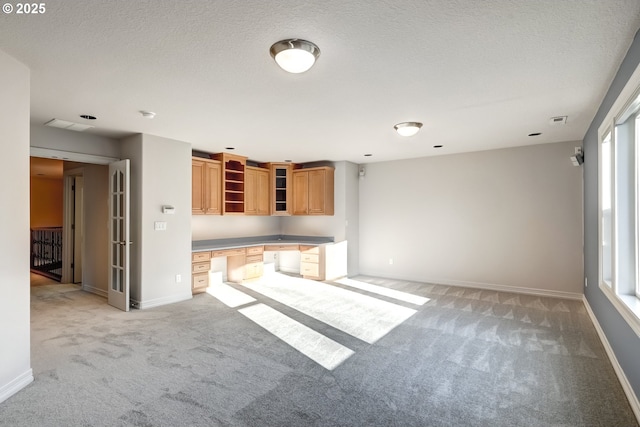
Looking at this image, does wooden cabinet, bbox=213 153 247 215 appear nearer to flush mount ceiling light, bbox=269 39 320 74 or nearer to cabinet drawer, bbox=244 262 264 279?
cabinet drawer, bbox=244 262 264 279

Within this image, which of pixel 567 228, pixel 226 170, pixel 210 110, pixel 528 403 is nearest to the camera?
pixel 528 403

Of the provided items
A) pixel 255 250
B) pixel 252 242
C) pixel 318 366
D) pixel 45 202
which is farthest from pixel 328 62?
pixel 45 202

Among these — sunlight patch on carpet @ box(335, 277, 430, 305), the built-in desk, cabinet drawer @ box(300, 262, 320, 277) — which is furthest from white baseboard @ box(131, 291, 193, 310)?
sunlight patch on carpet @ box(335, 277, 430, 305)

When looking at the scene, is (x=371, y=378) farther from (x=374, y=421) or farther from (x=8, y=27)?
(x=8, y=27)

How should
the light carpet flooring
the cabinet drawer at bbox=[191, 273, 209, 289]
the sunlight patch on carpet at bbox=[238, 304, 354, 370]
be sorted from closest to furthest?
the light carpet flooring
the sunlight patch on carpet at bbox=[238, 304, 354, 370]
the cabinet drawer at bbox=[191, 273, 209, 289]

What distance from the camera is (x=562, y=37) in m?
2.20

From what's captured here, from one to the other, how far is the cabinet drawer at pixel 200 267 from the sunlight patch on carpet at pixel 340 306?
0.87 meters

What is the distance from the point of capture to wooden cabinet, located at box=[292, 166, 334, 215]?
22.9 feet

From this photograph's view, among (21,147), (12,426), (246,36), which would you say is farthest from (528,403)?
(21,147)

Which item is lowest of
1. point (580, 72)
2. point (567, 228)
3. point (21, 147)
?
point (567, 228)

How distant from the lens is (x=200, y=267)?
564cm

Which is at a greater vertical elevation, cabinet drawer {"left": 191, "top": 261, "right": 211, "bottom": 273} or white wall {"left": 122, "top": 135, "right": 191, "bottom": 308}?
white wall {"left": 122, "top": 135, "right": 191, "bottom": 308}

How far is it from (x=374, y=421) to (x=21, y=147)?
327 cm

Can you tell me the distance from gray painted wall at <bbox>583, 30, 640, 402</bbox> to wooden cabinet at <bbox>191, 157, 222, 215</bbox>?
546 cm
